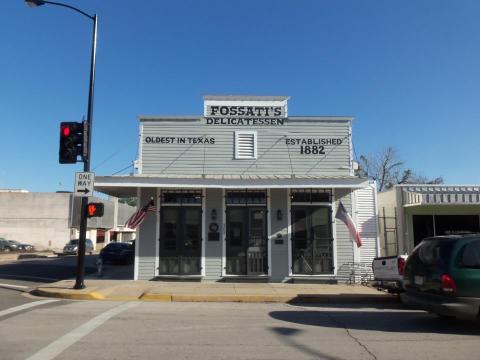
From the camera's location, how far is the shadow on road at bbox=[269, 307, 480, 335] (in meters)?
8.87

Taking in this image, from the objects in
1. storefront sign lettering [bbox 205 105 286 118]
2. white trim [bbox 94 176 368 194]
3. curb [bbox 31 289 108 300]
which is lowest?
curb [bbox 31 289 108 300]

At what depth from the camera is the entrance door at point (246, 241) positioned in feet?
53.9

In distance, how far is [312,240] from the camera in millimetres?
16578

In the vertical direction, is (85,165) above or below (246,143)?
below

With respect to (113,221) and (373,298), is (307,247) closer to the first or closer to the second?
(373,298)

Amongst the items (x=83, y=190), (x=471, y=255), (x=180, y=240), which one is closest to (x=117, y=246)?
(x=180, y=240)

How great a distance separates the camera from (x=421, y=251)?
9.55 meters

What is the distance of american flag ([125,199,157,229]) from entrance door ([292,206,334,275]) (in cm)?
498

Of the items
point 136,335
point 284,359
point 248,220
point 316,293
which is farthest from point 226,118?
point 284,359

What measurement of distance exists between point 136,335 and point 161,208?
8.88 m

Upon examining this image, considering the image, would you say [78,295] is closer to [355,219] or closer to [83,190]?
[83,190]

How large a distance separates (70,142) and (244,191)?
19.8ft

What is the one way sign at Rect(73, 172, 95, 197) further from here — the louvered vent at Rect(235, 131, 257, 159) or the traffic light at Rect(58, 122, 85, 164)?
Result: the louvered vent at Rect(235, 131, 257, 159)

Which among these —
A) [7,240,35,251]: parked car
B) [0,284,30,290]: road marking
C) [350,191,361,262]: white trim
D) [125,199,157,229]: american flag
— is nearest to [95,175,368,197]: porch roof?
[125,199,157,229]: american flag
